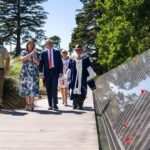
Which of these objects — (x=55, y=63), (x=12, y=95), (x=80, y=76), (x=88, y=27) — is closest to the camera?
(x=55, y=63)

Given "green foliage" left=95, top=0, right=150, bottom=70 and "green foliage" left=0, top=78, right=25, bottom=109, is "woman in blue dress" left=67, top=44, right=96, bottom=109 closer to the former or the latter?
"green foliage" left=0, top=78, right=25, bottom=109

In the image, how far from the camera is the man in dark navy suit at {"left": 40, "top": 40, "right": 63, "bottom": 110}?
1311 centimetres

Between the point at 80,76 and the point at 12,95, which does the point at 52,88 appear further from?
the point at 12,95

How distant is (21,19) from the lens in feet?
246

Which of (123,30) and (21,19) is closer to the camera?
(123,30)

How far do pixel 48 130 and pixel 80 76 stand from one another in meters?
4.49

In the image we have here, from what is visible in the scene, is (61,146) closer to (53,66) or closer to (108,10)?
(53,66)

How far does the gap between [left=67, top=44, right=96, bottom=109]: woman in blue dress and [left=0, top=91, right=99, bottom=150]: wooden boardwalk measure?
111 cm

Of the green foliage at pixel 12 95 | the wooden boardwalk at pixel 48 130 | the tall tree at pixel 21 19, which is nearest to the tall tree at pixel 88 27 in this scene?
the tall tree at pixel 21 19

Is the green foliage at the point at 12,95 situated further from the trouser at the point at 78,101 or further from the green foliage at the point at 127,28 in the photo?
the green foliage at the point at 127,28

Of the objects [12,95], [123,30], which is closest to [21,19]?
[123,30]

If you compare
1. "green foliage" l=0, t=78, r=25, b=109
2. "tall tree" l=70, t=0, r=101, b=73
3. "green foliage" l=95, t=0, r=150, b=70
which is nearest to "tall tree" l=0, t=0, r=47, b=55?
"tall tree" l=70, t=0, r=101, b=73

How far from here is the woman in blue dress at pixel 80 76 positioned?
1318 centimetres

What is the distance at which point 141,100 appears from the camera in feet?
18.2
